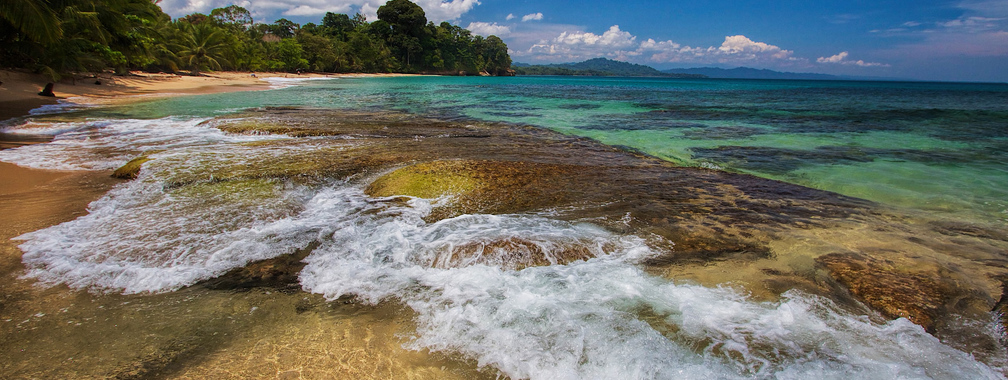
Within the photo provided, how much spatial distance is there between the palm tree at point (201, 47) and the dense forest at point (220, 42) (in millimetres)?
102

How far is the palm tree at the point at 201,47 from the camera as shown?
45844 millimetres

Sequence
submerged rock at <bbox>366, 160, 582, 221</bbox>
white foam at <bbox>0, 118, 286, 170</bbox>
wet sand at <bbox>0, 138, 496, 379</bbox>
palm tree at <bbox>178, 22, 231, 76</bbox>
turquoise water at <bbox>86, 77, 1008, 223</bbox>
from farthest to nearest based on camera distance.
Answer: palm tree at <bbox>178, 22, 231, 76</bbox> < white foam at <bbox>0, 118, 286, 170</bbox> < turquoise water at <bbox>86, 77, 1008, 223</bbox> < submerged rock at <bbox>366, 160, 582, 221</bbox> < wet sand at <bbox>0, 138, 496, 379</bbox>

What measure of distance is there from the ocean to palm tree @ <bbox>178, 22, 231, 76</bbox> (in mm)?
47833

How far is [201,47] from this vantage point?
47.3 meters

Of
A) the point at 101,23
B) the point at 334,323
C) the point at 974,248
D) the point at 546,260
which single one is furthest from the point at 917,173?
the point at 101,23

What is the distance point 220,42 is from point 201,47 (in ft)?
10.8

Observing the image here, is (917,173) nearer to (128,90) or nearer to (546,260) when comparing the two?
(546,260)

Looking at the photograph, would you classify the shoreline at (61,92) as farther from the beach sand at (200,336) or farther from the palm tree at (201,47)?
the palm tree at (201,47)

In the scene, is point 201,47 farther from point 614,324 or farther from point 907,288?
point 907,288

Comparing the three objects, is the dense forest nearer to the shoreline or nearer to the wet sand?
the shoreline

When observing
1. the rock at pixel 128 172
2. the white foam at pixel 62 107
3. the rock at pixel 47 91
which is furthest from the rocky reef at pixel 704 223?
the rock at pixel 47 91

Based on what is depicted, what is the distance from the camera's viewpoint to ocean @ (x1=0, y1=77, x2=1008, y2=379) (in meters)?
2.90

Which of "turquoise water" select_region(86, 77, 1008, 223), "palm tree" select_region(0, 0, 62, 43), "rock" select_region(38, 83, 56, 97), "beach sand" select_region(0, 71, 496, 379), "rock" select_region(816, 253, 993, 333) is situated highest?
→ "palm tree" select_region(0, 0, 62, 43)

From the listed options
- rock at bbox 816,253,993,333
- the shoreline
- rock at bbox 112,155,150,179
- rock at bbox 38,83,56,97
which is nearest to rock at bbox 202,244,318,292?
rock at bbox 112,155,150,179
